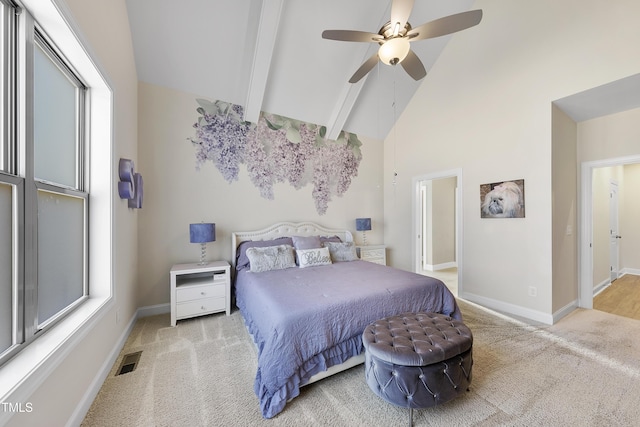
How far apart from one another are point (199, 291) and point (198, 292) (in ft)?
0.05

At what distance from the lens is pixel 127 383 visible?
1928 mm

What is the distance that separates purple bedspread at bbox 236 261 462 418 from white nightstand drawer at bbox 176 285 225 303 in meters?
0.50

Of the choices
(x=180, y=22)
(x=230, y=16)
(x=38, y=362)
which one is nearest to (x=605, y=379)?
(x=38, y=362)

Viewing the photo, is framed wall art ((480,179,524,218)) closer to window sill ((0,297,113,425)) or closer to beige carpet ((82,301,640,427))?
beige carpet ((82,301,640,427))

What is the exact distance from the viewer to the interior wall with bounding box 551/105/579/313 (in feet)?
9.95

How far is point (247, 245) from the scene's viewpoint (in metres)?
3.55

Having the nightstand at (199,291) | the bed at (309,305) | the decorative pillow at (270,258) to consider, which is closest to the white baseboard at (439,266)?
the bed at (309,305)

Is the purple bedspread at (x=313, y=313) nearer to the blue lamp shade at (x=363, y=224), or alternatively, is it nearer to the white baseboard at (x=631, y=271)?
the blue lamp shade at (x=363, y=224)

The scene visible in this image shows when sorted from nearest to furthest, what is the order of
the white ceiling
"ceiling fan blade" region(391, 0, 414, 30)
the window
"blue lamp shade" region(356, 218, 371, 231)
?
the window → "ceiling fan blade" region(391, 0, 414, 30) → the white ceiling → "blue lamp shade" region(356, 218, 371, 231)

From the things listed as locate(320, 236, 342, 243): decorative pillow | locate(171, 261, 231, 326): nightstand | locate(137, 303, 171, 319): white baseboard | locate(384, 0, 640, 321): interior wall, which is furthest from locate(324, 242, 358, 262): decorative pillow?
locate(137, 303, 171, 319): white baseboard

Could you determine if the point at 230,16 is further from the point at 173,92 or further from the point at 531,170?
the point at 531,170

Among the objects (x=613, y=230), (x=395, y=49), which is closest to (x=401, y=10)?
(x=395, y=49)

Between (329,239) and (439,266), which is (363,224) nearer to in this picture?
(329,239)

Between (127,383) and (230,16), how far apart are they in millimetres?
3861
